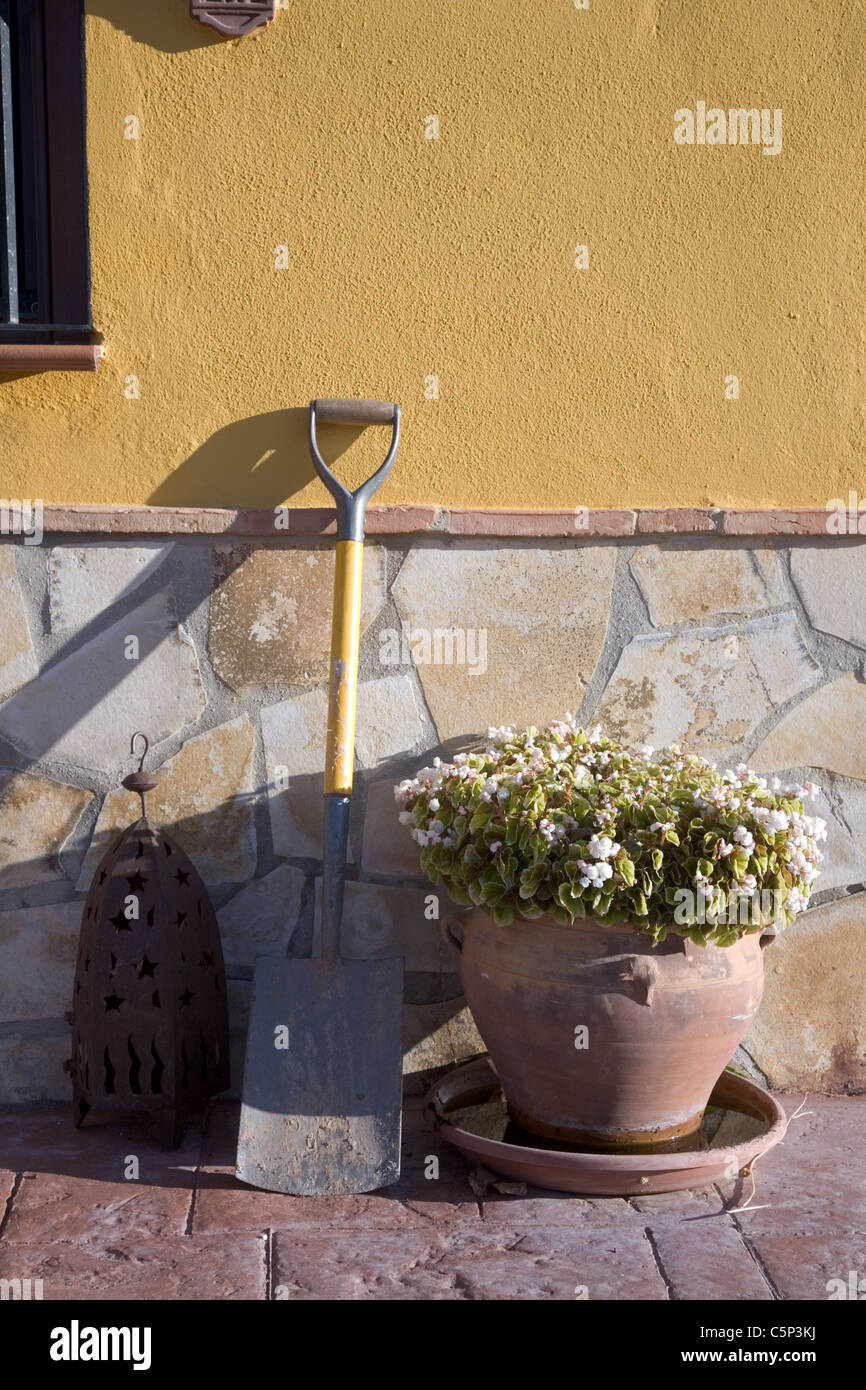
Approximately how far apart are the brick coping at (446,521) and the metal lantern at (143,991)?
2.00 ft

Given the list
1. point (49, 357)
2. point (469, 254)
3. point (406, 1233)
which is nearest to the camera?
point (406, 1233)

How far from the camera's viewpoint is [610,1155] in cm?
251

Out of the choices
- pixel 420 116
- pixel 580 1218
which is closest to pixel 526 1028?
pixel 580 1218

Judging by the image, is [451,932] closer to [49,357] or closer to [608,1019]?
[608,1019]

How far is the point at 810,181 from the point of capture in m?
3.03

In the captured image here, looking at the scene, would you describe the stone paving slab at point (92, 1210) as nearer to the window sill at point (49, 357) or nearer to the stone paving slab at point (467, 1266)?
the stone paving slab at point (467, 1266)

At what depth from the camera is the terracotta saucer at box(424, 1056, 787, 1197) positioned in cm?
249

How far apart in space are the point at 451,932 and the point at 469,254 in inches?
61.8

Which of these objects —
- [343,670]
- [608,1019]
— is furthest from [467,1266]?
[343,670]

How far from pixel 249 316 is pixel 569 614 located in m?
1.02

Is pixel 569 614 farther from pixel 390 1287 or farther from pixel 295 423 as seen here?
pixel 390 1287

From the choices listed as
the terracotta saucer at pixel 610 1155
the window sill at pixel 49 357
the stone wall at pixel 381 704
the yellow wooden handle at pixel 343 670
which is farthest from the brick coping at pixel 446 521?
the terracotta saucer at pixel 610 1155

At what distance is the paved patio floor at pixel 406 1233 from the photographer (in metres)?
→ 2.18

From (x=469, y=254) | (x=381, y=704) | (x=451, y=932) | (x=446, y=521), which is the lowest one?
(x=451, y=932)
